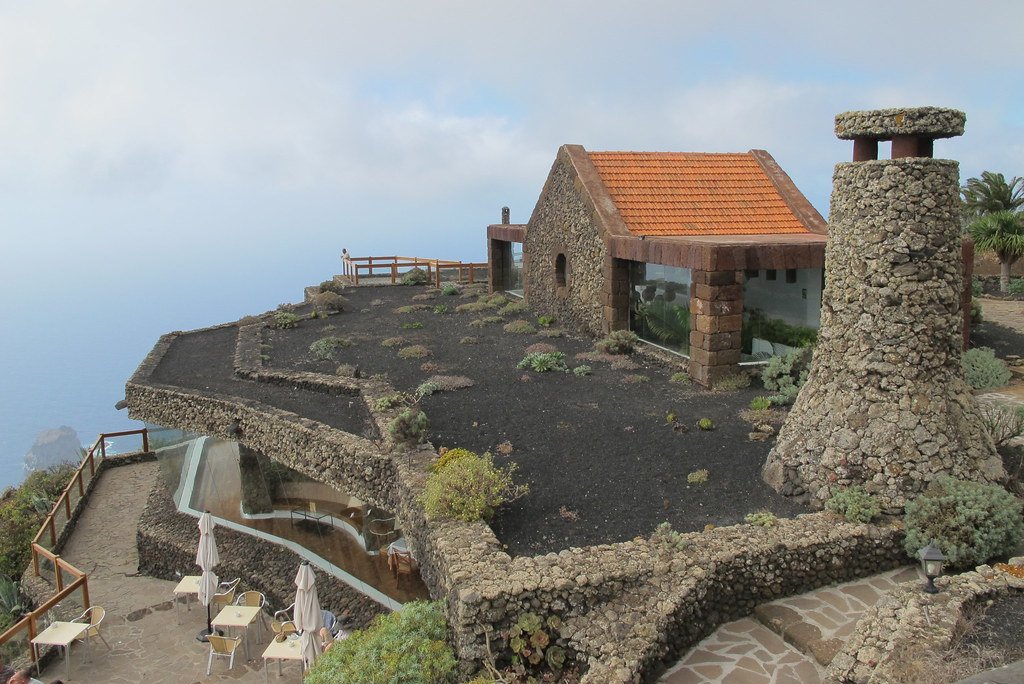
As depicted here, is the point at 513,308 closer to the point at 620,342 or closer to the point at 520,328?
the point at 520,328

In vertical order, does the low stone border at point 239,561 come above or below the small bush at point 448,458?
below

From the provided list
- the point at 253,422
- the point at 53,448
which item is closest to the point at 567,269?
the point at 253,422

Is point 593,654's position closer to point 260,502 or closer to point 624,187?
point 260,502

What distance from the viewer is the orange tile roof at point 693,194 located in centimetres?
1880

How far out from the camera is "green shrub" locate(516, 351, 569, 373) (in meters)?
16.4

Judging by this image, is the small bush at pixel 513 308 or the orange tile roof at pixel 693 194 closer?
the orange tile roof at pixel 693 194

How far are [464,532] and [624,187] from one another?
13407 millimetres

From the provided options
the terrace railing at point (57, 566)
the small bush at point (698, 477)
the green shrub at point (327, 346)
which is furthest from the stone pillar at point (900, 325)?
the green shrub at point (327, 346)

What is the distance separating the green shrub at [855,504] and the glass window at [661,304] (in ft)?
23.2

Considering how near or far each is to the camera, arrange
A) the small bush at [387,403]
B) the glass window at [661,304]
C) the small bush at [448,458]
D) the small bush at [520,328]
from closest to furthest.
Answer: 1. the small bush at [448,458]
2. the small bush at [387,403]
3. the glass window at [661,304]
4. the small bush at [520,328]

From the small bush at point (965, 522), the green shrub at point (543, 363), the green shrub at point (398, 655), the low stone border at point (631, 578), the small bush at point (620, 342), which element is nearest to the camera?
the low stone border at point (631, 578)

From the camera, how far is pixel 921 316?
29.1 ft

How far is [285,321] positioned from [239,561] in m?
10.4

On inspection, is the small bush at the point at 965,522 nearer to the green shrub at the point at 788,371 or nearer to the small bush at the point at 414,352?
the green shrub at the point at 788,371
